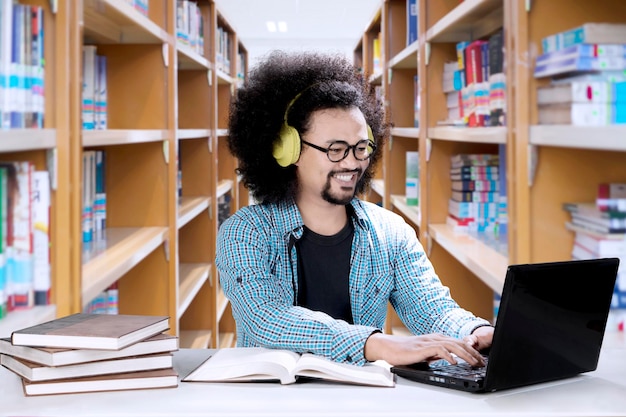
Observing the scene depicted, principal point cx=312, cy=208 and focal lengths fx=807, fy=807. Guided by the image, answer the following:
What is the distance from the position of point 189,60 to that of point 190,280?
114cm

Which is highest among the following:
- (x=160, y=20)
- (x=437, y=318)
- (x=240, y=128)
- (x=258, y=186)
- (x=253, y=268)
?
(x=160, y=20)

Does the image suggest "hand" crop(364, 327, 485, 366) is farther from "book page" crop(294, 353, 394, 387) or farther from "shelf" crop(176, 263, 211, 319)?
"shelf" crop(176, 263, 211, 319)

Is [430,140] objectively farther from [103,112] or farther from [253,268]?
[253,268]

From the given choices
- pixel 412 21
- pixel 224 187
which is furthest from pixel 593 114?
pixel 224 187

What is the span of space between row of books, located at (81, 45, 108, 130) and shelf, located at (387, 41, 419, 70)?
1520 mm

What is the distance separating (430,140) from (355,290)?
1.60 metres

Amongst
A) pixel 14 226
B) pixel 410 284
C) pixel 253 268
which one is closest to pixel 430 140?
pixel 410 284

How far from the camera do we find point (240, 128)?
2.40 meters

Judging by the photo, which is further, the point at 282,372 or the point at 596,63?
the point at 596,63

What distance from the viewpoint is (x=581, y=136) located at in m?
1.75

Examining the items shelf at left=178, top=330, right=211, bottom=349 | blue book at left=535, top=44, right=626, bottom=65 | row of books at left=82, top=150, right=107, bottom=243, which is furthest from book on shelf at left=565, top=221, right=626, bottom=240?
shelf at left=178, top=330, right=211, bottom=349

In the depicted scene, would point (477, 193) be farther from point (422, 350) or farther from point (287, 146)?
point (422, 350)

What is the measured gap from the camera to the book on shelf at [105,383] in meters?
1.26

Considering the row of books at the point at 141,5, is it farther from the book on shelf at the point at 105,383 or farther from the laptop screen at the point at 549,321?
the laptop screen at the point at 549,321
